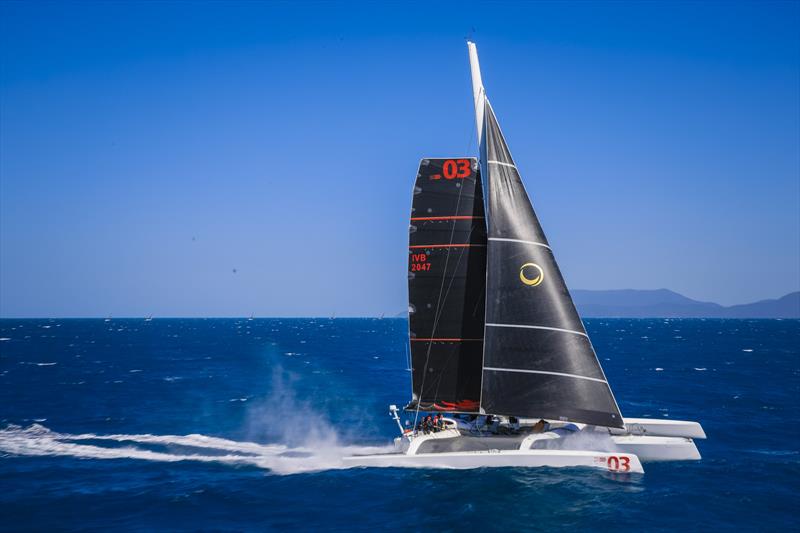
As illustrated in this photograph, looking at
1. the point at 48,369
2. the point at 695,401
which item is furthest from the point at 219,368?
the point at 695,401

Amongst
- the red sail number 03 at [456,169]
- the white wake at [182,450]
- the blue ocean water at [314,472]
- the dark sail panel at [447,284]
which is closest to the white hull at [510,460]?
the blue ocean water at [314,472]

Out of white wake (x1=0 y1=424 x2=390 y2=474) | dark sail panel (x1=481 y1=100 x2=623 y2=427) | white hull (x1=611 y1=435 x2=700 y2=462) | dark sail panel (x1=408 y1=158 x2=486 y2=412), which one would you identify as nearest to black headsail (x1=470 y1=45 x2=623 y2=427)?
dark sail panel (x1=481 y1=100 x2=623 y2=427)

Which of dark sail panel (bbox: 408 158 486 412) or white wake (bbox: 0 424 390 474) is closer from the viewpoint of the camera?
dark sail panel (bbox: 408 158 486 412)

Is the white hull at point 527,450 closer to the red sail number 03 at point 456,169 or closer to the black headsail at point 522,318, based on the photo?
the black headsail at point 522,318

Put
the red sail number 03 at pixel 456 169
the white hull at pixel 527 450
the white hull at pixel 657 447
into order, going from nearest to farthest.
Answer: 1. the white hull at pixel 527 450
2. the red sail number 03 at pixel 456 169
3. the white hull at pixel 657 447

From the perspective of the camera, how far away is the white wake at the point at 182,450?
26.1m

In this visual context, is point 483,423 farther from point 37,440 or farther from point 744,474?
point 37,440

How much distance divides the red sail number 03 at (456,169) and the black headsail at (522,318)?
2.26ft

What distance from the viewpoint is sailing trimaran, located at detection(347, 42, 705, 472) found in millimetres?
22203

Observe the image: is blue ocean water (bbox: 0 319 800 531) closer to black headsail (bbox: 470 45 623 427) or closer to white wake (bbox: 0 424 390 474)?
white wake (bbox: 0 424 390 474)

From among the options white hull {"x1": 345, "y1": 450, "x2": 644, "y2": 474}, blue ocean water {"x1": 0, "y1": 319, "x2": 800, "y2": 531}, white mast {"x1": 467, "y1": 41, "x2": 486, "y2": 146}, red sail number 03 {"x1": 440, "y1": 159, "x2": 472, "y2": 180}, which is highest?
white mast {"x1": 467, "y1": 41, "x2": 486, "y2": 146}

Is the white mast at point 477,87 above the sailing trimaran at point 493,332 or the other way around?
above

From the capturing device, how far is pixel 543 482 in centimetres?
2191

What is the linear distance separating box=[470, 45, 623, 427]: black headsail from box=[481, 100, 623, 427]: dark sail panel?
0.11ft
